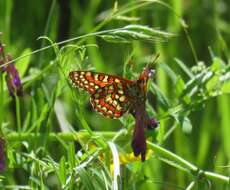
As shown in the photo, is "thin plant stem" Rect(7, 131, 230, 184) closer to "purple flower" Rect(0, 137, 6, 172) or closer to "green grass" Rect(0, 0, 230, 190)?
"green grass" Rect(0, 0, 230, 190)

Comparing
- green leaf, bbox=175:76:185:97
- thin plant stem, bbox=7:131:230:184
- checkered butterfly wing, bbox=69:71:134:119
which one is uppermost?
checkered butterfly wing, bbox=69:71:134:119

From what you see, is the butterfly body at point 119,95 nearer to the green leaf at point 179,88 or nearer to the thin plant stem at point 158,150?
the thin plant stem at point 158,150

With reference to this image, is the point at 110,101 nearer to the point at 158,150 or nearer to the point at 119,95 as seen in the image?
the point at 119,95

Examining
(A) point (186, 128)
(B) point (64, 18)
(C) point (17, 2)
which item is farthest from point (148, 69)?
(C) point (17, 2)

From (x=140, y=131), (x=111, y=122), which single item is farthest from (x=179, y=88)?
(x=111, y=122)

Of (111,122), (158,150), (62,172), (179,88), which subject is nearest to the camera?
(62,172)

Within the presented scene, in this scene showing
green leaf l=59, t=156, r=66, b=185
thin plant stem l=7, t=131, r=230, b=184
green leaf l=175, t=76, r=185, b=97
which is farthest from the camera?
green leaf l=175, t=76, r=185, b=97

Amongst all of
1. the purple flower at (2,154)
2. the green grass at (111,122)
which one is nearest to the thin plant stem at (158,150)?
the green grass at (111,122)

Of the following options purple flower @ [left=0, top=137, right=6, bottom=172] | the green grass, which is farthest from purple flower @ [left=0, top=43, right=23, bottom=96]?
purple flower @ [left=0, top=137, right=6, bottom=172]
